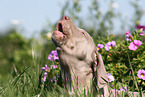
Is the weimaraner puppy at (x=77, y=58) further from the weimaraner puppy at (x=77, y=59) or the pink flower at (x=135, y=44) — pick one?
the pink flower at (x=135, y=44)

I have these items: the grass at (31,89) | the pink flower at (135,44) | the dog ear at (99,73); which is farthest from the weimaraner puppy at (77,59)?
the pink flower at (135,44)

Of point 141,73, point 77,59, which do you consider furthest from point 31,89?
point 141,73

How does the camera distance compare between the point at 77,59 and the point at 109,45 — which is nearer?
the point at 77,59

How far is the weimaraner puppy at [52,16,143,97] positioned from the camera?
239 cm

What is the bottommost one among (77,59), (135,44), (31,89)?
(31,89)

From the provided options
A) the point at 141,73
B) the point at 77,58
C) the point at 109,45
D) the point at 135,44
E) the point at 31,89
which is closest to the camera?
the point at 77,58

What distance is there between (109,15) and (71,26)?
5821 millimetres

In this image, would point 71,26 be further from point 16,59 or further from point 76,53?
point 16,59

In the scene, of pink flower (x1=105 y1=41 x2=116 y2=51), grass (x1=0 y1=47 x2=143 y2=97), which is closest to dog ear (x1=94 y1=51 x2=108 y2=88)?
grass (x1=0 y1=47 x2=143 y2=97)

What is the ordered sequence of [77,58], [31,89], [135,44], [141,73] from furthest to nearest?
1. [135,44]
2. [141,73]
3. [31,89]
4. [77,58]

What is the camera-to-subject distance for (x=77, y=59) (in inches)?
94.7

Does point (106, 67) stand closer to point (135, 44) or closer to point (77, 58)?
point (135, 44)

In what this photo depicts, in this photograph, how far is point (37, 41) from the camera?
24.3 ft

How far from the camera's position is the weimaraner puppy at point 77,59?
2.39 metres
